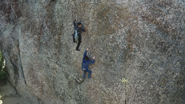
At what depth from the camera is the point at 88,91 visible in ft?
15.3

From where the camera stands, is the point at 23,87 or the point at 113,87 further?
the point at 23,87

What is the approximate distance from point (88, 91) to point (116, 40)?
197 centimetres

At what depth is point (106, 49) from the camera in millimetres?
3902

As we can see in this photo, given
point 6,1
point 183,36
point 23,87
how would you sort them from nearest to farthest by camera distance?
point 183,36 < point 6,1 < point 23,87

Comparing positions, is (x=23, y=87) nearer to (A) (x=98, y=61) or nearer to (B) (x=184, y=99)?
(A) (x=98, y=61)

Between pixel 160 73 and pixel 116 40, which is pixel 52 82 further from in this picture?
pixel 160 73

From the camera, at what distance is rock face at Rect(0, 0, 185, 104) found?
3.15 meters

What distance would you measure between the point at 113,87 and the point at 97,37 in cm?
144

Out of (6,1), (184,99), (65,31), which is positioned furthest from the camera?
(6,1)

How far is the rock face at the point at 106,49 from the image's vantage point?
124 inches

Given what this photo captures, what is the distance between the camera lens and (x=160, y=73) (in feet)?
10.9

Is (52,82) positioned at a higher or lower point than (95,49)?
lower

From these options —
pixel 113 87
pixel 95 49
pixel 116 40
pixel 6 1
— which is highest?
pixel 6 1

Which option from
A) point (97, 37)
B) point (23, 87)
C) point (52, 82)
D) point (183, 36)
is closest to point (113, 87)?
point (97, 37)
